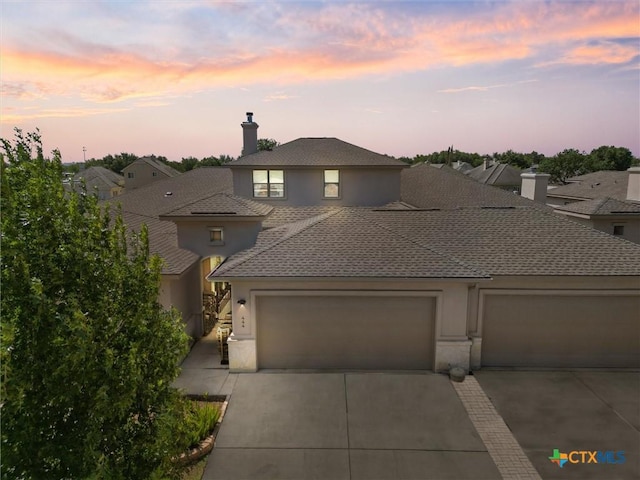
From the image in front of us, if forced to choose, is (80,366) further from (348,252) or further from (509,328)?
(509,328)

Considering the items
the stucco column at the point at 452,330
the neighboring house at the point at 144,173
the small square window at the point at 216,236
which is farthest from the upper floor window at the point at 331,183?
the neighboring house at the point at 144,173

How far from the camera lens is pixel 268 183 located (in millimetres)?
19234

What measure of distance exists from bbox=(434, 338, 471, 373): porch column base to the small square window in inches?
343

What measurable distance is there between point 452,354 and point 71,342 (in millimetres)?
10543

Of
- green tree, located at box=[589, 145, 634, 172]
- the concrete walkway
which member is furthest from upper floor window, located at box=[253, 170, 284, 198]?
green tree, located at box=[589, 145, 634, 172]

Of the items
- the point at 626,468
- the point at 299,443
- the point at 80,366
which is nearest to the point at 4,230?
the point at 80,366

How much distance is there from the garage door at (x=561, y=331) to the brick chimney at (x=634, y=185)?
19.8m

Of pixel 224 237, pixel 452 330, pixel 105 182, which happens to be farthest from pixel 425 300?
pixel 105 182

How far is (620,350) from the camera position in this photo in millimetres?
12586

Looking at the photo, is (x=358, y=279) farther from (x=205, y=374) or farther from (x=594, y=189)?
(x=594, y=189)

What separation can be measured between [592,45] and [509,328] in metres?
12.0

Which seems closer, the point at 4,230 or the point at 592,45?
the point at 4,230

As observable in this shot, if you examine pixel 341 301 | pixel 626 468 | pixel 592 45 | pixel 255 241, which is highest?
pixel 592 45

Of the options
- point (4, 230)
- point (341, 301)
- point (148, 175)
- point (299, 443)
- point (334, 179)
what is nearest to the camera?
point (4, 230)
